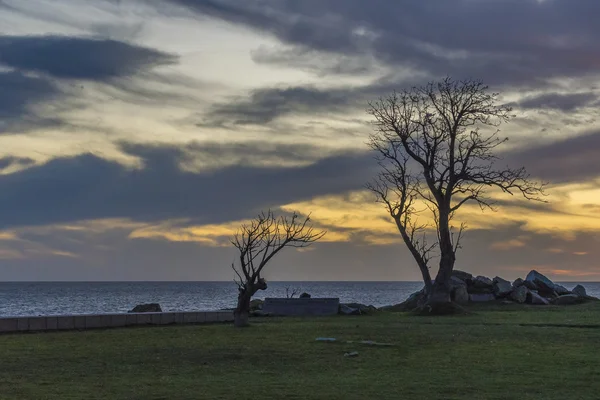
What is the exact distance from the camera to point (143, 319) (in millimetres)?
31844

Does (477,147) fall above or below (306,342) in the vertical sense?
above

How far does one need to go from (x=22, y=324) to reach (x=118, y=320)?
4.09 meters

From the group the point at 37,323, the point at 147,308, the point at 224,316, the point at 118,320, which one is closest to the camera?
the point at 37,323

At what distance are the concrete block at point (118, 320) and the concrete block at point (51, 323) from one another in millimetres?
2488

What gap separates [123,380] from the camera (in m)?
16.4

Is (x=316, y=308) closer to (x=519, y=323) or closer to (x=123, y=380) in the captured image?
(x=519, y=323)

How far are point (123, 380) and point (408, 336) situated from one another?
1188 centimetres

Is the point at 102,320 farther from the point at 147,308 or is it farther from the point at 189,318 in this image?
the point at 147,308

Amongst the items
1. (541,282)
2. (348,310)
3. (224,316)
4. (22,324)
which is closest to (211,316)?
(224,316)

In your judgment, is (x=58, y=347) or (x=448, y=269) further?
(x=448, y=269)

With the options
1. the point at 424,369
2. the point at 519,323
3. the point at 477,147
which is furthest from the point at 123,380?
the point at 477,147

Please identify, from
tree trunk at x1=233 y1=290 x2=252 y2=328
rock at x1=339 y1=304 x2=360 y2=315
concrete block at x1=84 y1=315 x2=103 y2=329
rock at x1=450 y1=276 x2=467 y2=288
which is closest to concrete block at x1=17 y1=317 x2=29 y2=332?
concrete block at x1=84 y1=315 x2=103 y2=329

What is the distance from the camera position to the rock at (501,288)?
5184 centimetres

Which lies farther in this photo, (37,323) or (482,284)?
(482,284)
